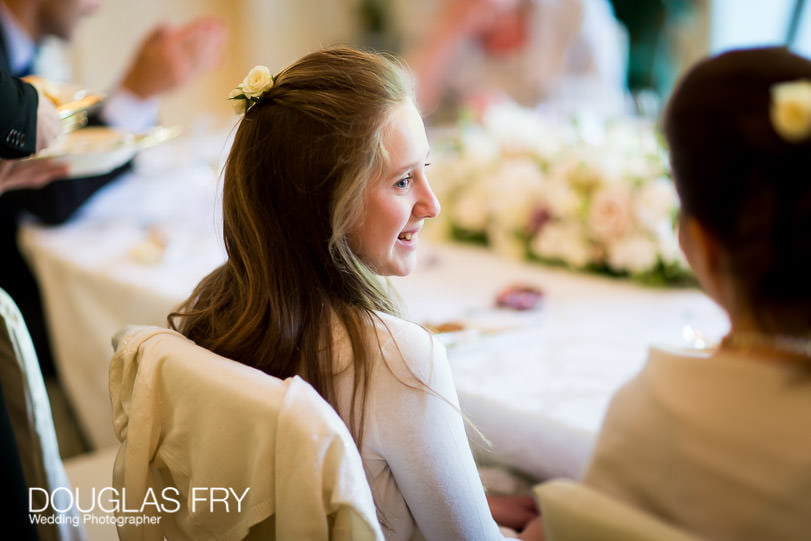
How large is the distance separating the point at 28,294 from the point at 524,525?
2062 millimetres

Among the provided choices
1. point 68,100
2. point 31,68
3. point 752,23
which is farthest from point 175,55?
point 752,23

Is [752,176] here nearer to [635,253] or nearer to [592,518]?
[592,518]

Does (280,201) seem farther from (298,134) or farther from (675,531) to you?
(675,531)

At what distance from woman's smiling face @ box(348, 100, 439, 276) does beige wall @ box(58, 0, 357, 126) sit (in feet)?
14.2

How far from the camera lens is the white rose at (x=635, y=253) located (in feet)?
5.94

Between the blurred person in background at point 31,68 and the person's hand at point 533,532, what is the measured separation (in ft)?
5.90

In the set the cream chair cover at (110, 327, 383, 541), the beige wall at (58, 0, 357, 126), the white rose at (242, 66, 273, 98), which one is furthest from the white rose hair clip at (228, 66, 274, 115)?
the beige wall at (58, 0, 357, 126)

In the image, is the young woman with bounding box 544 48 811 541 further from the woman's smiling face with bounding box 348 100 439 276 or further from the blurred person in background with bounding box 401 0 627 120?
the blurred person in background with bounding box 401 0 627 120

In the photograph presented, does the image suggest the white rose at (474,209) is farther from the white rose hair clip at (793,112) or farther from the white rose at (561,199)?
the white rose hair clip at (793,112)

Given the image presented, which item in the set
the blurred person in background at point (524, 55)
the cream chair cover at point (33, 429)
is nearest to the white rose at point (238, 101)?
the cream chair cover at point (33, 429)

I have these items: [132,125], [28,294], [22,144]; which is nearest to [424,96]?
[132,125]

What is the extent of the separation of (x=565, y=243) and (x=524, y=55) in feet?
5.70

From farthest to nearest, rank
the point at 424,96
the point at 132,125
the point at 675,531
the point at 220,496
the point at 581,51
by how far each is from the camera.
Answer: the point at 424,96 → the point at 581,51 → the point at 132,125 → the point at 220,496 → the point at 675,531

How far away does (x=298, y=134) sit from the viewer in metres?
1.01
